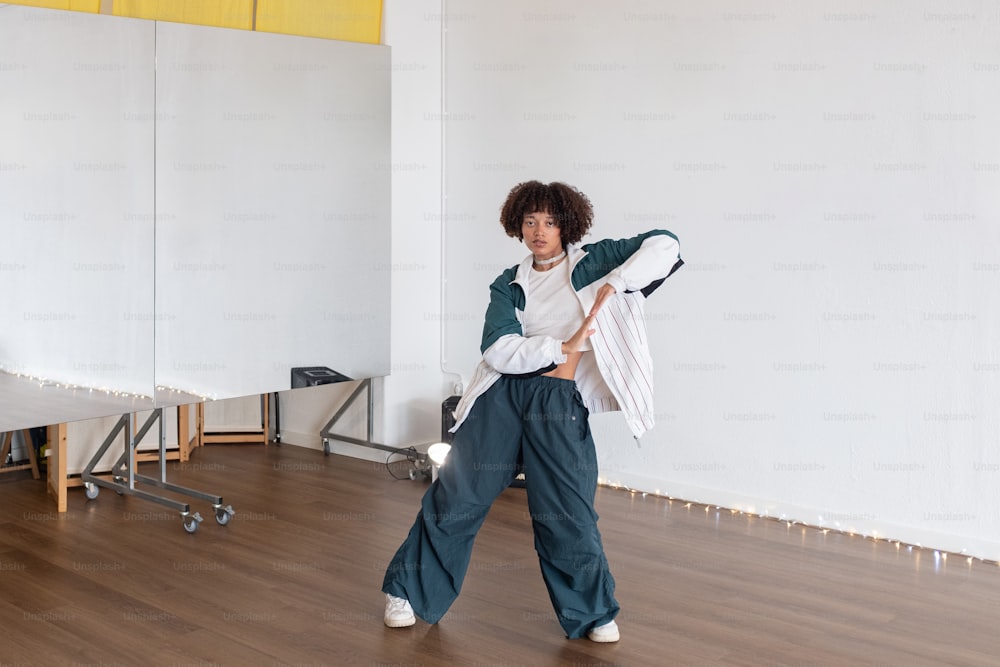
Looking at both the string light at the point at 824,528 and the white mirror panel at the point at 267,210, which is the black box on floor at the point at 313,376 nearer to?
the white mirror panel at the point at 267,210

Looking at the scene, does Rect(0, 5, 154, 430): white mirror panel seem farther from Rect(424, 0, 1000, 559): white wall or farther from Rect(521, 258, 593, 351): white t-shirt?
Rect(521, 258, 593, 351): white t-shirt

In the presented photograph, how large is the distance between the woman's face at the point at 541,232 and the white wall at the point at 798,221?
5.17ft

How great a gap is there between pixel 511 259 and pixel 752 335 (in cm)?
125

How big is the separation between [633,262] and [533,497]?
68 centimetres

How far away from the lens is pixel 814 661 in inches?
107

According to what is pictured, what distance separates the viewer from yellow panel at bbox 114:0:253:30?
3.93 m

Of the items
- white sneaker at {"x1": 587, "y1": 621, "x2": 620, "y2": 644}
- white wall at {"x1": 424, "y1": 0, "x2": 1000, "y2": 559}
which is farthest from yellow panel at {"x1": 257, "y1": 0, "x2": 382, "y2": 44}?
white sneaker at {"x1": 587, "y1": 621, "x2": 620, "y2": 644}

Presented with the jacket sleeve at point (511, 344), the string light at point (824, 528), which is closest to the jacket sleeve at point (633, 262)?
the jacket sleeve at point (511, 344)

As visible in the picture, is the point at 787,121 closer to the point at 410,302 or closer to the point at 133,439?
the point at 410,302

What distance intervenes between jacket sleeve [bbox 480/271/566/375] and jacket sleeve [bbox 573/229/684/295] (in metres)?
0.19

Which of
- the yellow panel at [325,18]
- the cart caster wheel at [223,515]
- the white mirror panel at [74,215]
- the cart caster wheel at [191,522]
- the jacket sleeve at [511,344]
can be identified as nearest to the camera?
the jacket sleeve at [511,344]

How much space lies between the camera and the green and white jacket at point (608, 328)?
2686 mm

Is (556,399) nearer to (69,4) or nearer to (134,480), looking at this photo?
(134,480)

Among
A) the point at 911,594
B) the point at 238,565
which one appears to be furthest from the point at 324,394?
the point at 911,594
